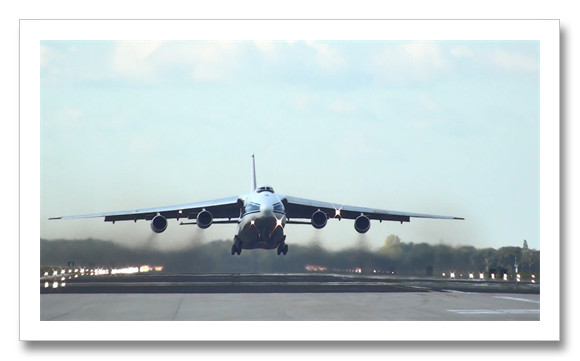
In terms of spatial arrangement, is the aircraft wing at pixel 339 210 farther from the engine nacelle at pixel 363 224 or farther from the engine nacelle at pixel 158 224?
the engine nacelle at pixel 158 224

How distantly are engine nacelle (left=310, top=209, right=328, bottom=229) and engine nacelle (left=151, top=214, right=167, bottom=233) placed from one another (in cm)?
819

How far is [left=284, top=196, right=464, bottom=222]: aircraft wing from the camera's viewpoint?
38.4 metres

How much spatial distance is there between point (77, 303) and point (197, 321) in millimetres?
6160

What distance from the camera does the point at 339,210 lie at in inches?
1522

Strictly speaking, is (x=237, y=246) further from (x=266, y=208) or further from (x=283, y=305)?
(x=283, y=305)

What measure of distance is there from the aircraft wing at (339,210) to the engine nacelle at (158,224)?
694cm

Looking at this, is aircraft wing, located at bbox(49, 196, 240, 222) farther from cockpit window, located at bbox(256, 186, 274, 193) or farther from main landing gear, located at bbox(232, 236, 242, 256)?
cockpit window, located at bbox(256, 186, 274, 193)

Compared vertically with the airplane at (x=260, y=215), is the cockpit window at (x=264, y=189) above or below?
above

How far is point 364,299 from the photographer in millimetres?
21906

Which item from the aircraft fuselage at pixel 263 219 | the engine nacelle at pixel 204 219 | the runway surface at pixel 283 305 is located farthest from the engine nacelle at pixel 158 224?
the runway surface at pixel 283 305

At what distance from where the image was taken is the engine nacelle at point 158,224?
36062 millimetres

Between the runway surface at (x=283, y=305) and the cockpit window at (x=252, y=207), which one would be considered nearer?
the runway surface at (x=283, y=305)

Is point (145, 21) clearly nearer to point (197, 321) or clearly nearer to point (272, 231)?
point (197, 321)

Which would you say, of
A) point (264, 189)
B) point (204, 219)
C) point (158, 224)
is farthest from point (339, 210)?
point (158, 224)
